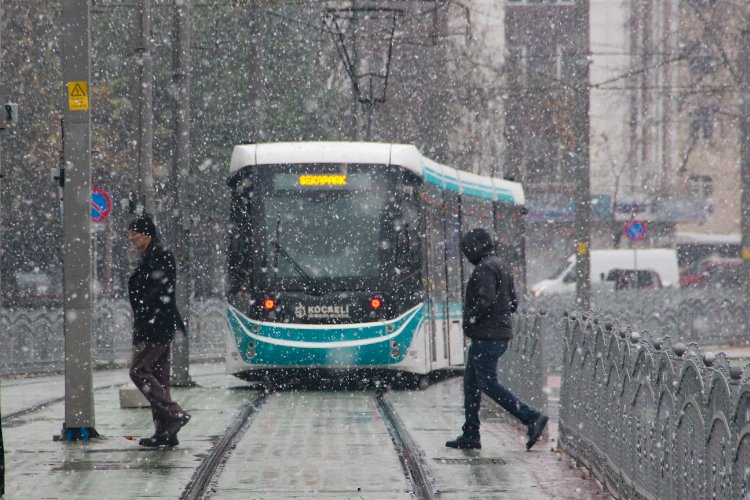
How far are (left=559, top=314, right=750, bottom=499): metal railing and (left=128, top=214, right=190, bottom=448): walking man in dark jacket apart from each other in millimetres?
3012

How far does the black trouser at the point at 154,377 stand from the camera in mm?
12141

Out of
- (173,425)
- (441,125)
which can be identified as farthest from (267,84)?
(173,425)

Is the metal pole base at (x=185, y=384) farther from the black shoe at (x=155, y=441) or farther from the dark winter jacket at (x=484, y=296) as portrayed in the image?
the dark winter jacket at (x=484, y=296)

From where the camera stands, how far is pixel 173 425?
40.2ft

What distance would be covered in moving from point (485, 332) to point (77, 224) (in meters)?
3.52

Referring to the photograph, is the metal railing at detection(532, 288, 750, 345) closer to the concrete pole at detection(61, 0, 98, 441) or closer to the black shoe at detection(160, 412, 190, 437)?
the concrete pole at detection(61, 0, 98, 441)

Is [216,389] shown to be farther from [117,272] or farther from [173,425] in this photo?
[117,272]

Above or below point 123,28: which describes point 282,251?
below

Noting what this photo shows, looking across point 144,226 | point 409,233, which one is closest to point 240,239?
point 409,233

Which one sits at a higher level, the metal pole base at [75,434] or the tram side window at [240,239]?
the tram side window at [240,239]

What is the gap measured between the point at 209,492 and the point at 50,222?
25262 millimetres

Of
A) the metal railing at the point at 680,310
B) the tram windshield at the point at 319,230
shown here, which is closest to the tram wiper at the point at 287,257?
the tram windshield at the point at 319,230

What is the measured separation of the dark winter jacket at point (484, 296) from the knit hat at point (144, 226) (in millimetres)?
2350

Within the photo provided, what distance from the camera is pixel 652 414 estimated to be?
8180mm
